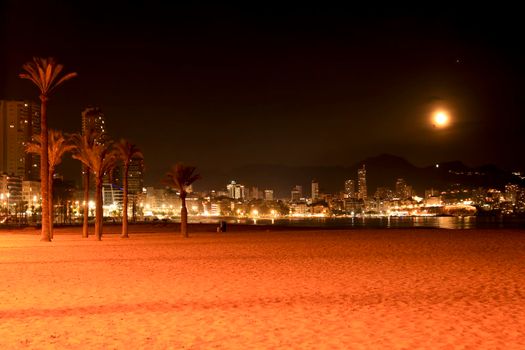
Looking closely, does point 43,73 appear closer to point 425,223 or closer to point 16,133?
point 425,223

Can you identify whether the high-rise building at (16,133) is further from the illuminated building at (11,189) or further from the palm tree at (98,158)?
the palm tree at (98,158)

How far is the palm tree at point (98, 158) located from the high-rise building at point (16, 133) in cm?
14294

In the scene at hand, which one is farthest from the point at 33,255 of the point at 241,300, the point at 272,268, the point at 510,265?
the point at 510,265

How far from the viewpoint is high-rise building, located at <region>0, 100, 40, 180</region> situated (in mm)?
171625

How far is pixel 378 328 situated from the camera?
852 cm

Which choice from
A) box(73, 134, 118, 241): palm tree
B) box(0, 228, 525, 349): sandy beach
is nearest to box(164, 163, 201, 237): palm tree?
box(73, 134, 118, 241): palm tree

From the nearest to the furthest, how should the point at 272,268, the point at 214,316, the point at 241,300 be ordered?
the point at 214,316 < the point at 241,300 < the point at 272,268

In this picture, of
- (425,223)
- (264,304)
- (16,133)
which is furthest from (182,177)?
(16,133)

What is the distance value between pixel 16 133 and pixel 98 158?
15122 cm

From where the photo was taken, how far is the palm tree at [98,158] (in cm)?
3600

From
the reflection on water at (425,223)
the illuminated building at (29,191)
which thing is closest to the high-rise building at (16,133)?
the illuminated building at (29,191)

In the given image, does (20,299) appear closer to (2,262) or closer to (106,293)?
(106,293)

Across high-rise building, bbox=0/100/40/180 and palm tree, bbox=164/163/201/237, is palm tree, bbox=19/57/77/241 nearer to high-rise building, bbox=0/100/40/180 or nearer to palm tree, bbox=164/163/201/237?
palm tree, bbox=164/163/201/237

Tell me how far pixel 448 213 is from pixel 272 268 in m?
180
